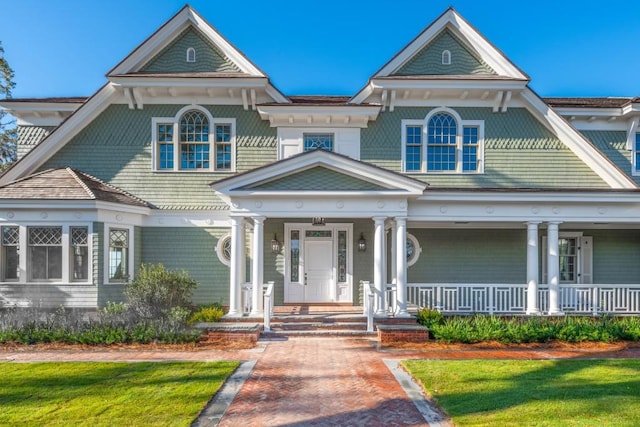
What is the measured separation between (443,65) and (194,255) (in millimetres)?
10582

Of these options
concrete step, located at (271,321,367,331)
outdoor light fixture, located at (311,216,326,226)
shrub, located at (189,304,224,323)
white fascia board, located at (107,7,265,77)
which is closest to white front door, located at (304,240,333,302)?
outdoor light fixture, located at (311,216,326,226)

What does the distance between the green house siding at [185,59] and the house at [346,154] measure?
0.16 ft

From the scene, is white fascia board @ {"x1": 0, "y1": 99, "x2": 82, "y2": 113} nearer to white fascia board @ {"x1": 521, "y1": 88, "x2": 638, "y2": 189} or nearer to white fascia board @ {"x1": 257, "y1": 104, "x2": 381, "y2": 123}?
white fascia board @ {"x1": 257, "y1": 104, "x2": 381, "y2": 123}

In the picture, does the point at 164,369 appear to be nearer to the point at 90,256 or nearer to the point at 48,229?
the point at 90,256

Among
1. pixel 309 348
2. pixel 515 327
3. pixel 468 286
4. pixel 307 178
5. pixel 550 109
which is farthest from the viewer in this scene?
pixel 550 109

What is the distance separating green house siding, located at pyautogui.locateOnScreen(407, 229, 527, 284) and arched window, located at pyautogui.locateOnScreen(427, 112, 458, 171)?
227 cm

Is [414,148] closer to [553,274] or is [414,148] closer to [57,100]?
[553,274]

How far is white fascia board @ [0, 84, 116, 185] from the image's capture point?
12.7 metres

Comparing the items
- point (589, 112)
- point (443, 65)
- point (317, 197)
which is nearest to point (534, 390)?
point (317, 197)

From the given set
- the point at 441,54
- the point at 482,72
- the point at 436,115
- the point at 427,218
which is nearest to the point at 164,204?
the point at 427,218

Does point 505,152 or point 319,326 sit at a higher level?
point 505,152

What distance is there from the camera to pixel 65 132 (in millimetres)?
12914

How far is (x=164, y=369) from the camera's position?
752cm

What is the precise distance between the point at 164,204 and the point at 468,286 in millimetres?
10070
